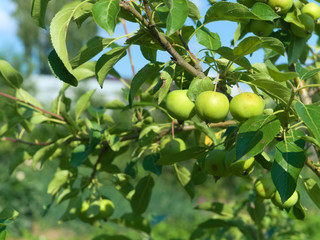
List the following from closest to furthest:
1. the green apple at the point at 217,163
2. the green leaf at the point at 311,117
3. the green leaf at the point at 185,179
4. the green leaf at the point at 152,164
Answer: the green leaf at the point at 311,117
the green apple at the point at 217,163
the green leaf at the point at 152,164
the green leaf at the point at 185,179

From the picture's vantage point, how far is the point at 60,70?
2.68 feet

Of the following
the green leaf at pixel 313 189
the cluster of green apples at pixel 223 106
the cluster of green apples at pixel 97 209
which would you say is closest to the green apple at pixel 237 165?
the cluster of green apples at pixel 223 106

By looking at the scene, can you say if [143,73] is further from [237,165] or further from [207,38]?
[237,165]

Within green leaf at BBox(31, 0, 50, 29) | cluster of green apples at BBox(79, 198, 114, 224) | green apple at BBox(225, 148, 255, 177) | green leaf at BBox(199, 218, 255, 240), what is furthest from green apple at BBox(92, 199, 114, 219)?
green leaf at BBox(31, 0, 50, 29)

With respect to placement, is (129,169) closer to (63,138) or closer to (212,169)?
(63,138)

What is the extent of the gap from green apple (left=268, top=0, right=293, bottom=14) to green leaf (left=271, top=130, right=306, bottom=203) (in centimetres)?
44

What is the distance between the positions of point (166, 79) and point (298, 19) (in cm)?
54

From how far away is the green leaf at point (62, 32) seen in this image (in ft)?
2.48

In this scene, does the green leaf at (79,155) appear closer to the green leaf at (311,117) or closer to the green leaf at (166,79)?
the green leaf at (166,79)

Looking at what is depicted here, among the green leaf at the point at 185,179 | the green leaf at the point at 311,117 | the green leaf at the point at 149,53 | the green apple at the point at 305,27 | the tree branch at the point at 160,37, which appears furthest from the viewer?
the green leaf at the point at 185,179

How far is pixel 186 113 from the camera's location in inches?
34.7

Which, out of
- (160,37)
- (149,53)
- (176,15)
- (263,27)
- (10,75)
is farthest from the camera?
(10,75)

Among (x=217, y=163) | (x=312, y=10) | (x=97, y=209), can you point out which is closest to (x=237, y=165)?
(x=217, y=163)

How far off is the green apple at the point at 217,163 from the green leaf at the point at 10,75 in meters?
0.93
